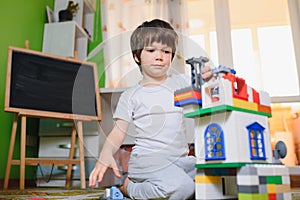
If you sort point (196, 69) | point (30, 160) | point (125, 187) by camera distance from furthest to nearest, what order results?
point (30, 160) < point (125, 187) < point (196, 69)

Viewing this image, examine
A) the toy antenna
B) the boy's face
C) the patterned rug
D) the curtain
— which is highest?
the curtain

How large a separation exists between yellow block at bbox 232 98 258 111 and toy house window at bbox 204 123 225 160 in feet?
0.18

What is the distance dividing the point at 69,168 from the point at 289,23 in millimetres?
1665

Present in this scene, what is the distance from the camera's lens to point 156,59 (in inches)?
30.9

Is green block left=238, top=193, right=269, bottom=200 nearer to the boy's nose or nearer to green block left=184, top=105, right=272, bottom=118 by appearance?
green block left=184, top=105, right=272, bottom=118

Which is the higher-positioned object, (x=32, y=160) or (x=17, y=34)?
(x=17, y=34)

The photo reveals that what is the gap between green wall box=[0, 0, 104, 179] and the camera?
1.58 metres

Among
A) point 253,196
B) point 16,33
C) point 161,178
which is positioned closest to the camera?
point 253,196

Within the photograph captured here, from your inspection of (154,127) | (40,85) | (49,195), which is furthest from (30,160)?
(154,127)

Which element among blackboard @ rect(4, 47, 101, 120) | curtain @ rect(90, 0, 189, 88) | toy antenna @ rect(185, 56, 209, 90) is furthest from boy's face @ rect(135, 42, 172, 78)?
curtain @ rect(90, 0, 189, 88)

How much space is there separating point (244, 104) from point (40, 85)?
1.22 metres

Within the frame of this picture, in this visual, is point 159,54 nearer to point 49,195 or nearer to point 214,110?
point 214,110

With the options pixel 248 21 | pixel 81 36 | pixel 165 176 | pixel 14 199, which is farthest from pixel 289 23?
pixel 14 199

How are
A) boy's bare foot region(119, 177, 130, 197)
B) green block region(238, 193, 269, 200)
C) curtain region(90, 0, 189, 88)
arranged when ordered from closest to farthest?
green block region(238, 193, 269, 200) < boy's bare foot region(119, 177, 130, 197) < curtain region(90, 0, 189, 88)
